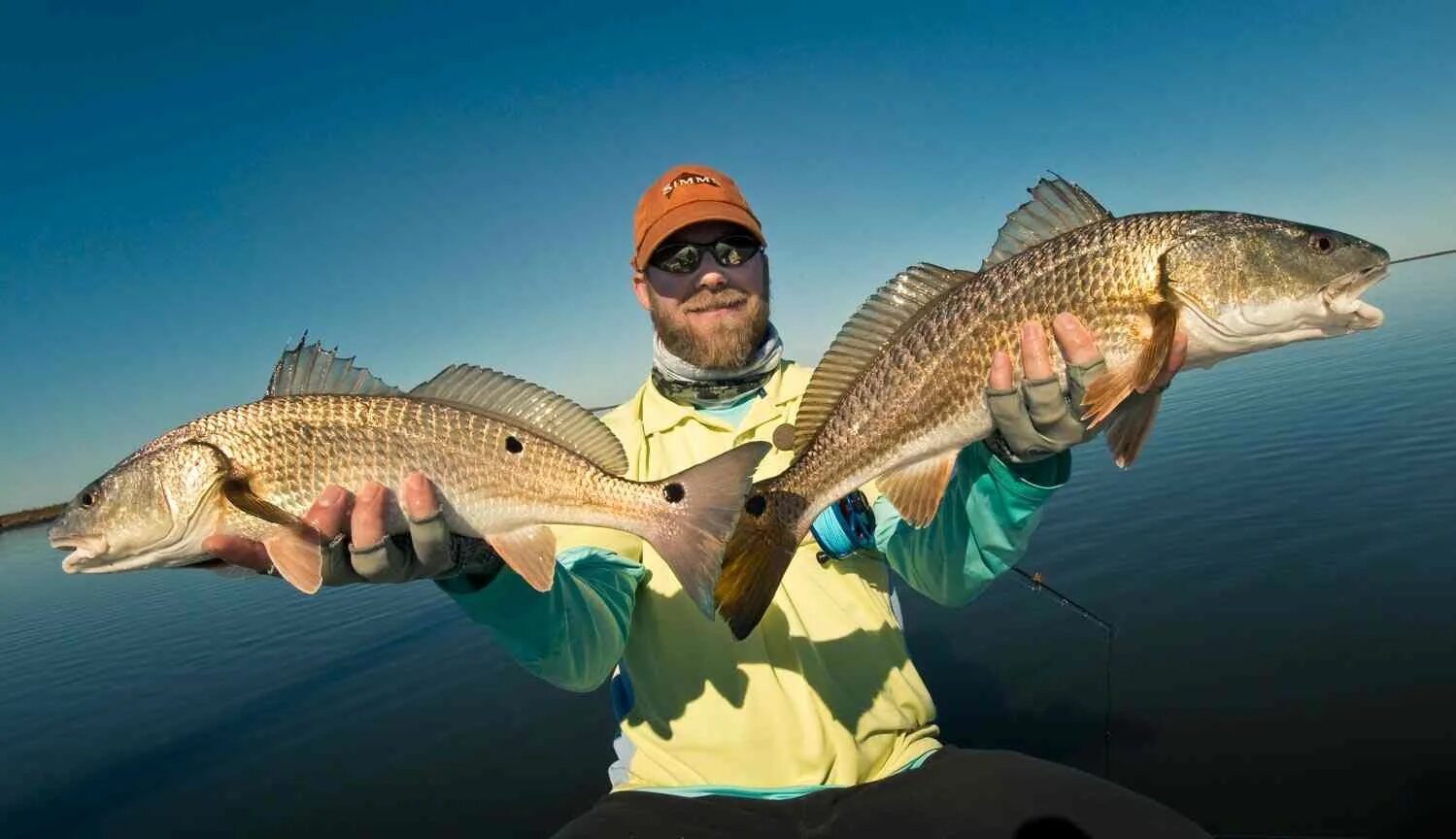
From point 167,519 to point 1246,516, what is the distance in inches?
530

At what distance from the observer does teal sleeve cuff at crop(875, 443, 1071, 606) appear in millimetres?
3295

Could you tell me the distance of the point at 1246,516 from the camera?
11352mm

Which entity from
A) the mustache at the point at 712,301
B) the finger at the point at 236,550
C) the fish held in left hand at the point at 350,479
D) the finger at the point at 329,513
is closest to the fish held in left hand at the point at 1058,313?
the fish held in left hand at the point at 350,479

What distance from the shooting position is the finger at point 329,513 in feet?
10.0

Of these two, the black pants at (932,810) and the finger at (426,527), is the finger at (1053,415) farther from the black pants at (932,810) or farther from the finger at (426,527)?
the finger at (426,527)

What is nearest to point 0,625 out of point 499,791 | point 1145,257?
point 499,791

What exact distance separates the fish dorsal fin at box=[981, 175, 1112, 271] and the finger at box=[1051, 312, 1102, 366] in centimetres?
49

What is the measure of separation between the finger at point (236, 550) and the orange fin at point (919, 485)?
2848mm

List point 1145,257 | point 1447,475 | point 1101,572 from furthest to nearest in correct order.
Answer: point 1447,475 → point 1101,572 → point 1145,257

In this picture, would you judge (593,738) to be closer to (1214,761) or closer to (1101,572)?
(1214,761)

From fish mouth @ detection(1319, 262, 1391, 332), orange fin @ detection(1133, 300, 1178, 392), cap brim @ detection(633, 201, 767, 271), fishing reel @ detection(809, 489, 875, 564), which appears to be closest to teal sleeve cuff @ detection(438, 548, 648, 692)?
fishing reel @ detection(809, 489, 875, 564)

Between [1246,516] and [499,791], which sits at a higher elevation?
[1246,516]

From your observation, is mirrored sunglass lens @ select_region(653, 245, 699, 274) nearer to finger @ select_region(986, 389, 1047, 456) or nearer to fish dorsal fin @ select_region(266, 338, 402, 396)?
fish dorsal fin @ select_region(266, 338, 402, 396)

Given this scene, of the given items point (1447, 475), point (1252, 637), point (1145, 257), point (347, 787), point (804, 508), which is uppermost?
point (1145, 257)
